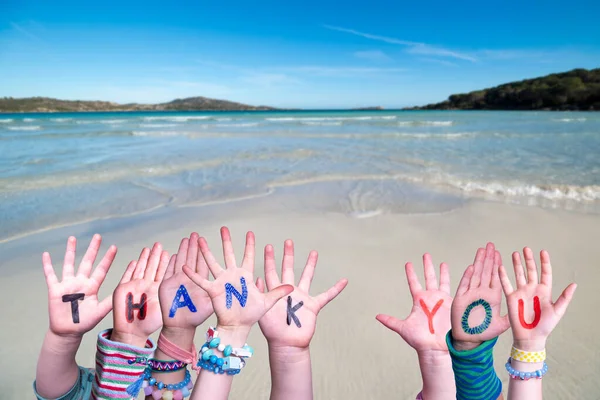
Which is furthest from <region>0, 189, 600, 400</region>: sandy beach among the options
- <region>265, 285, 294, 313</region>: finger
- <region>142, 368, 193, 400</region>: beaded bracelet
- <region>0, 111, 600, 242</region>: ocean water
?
<region>265, 285, 294, 313</region>: finger

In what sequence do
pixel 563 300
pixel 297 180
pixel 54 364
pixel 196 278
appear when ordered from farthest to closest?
pixel 297 180 → pixel 54 364 → pixel 196 278 → pixel 563 300

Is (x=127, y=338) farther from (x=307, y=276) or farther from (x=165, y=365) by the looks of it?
(x=307, y=276)

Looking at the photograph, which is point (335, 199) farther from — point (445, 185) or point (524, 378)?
point (524, 378)

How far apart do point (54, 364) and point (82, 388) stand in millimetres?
198

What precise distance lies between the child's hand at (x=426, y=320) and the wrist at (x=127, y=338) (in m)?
0.95

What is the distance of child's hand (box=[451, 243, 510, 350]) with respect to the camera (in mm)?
1340

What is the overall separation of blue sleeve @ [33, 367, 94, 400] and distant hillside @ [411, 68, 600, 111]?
76739 millimetres

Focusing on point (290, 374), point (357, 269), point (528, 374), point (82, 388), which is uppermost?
point (528, 374)

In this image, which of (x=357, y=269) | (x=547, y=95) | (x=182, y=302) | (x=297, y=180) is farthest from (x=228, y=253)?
(x=547, y=95)

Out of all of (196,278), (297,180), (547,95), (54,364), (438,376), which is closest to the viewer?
(196,278)

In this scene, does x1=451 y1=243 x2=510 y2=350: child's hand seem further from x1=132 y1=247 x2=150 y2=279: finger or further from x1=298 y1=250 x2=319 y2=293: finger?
x1=132 y1=247 x2=150 y2=279: finger

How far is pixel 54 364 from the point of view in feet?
5.11

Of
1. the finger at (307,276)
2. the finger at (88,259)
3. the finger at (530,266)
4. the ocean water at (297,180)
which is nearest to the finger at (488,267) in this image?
the finger at (530,266)

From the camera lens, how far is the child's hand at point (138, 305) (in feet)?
5.14
